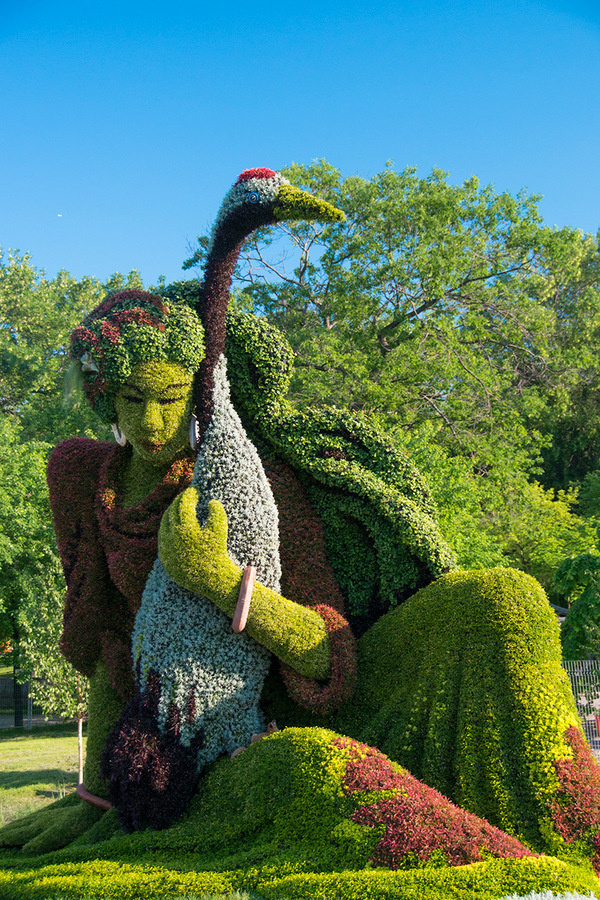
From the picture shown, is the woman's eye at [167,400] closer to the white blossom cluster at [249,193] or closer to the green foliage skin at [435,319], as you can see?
the white blossom cluster at [249,193]

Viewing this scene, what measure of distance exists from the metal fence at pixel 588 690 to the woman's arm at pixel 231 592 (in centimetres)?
764

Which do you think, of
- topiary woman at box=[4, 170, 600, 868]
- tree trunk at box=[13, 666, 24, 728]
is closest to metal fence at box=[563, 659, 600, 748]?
topiary woman at box=[4, 170, 600, 868]

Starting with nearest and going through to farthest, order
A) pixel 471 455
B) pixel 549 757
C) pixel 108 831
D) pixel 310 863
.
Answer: pixel 310 863 < pixel 549 757 < pixel 108 831 < pixel 471 455

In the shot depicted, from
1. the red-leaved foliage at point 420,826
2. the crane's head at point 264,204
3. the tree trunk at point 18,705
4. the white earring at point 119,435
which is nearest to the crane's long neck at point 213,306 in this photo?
the crane's head at point 264,204

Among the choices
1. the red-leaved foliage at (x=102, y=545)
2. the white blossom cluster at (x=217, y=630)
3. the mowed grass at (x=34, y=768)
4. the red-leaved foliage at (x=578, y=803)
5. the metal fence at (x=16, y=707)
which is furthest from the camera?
the metal fence at (x=16, y=707)

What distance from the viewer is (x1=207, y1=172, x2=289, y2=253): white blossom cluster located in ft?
21.5

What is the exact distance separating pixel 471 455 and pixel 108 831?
575 inches

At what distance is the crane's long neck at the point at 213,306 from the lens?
21.6ft

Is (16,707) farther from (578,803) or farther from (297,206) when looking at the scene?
(578,803)

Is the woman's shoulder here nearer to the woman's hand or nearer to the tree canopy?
the woman's hand

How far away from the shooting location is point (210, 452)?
249 inches

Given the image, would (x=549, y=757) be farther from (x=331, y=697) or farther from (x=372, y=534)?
(x=372, y=534)

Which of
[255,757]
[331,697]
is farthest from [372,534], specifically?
[255,757]

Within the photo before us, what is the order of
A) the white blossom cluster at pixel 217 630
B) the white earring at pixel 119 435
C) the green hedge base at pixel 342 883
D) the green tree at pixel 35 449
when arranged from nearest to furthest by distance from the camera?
the green hedge base at pixel 342 883
the white blossom cluster at pixel 217 630
the white earring at pixel 119 435
the green tree at pixel 35 449
